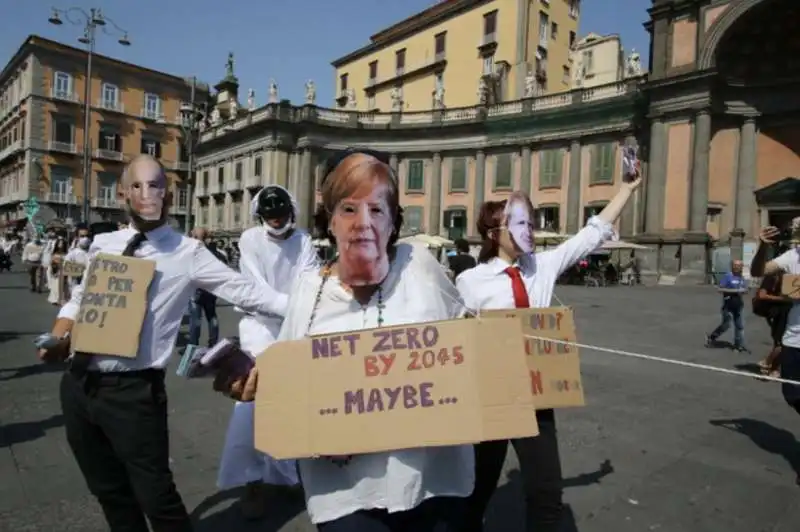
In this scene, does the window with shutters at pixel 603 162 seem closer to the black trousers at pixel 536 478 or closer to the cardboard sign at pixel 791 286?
the cardboard sign at pixel 791 286

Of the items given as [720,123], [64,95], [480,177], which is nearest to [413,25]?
[480,177]

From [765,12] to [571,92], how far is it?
9.86m

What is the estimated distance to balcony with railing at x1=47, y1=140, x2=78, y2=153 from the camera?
175 ft

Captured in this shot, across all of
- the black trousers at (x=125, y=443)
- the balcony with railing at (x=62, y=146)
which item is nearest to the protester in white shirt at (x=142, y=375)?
the black trousers at (x=125, y=443)

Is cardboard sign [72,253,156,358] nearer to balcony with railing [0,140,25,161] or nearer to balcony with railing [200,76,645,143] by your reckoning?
balcony with railing [200,76,645,143]

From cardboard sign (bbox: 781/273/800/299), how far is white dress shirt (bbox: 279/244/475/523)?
3.39 metres

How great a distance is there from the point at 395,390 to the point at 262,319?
6.87ft

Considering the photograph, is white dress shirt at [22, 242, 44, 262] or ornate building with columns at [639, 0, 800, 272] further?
ornate building with columns at [639, 0, 800, 272]

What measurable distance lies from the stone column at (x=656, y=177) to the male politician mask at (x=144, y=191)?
28799 mm

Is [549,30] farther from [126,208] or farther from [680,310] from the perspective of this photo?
[126,208]

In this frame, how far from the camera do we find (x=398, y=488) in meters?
1.82

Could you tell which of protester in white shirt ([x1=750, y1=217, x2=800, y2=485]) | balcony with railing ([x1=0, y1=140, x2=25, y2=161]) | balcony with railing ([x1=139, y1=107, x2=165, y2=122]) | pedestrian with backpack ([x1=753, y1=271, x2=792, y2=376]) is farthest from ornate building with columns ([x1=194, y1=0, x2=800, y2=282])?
balcony with railing ([x1=0, y1=140, x2=25, y2=161])

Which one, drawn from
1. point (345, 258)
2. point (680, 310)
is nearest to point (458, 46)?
point (680, 310)

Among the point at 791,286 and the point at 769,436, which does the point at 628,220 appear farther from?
the point at 791,286
